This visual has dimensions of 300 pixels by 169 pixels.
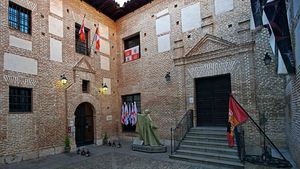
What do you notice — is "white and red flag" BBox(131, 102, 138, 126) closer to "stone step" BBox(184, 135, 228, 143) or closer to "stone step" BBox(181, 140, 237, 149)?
"stone step" BBox(184, 135, 228, 143)

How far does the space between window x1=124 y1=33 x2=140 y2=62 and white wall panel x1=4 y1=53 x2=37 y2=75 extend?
18.1 feet

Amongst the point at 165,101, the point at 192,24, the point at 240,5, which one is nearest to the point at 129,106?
the point at 165,101

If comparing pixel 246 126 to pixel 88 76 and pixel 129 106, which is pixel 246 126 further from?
pixel 88 76

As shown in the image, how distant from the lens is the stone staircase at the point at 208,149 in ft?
23.1

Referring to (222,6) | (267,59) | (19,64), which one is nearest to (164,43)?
(222,6)

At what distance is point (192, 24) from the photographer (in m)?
10.4

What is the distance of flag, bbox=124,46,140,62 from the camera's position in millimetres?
12836

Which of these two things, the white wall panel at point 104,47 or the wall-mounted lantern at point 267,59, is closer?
the wall-mounted lantern at point 267,59

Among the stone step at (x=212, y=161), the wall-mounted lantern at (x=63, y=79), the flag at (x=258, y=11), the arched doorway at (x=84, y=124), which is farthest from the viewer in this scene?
the arched doorway at (x=84, y=124)

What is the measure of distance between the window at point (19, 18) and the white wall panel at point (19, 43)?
0.50 meters

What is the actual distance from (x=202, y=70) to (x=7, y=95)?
8082mm

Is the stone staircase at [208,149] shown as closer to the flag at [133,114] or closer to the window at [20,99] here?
the flag at [133,114]

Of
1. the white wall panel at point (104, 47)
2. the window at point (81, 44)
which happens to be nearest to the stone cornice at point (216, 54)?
the white wall panel at point (104, 47)

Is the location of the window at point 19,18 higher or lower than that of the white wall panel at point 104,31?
lower
